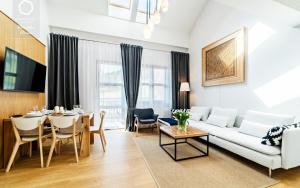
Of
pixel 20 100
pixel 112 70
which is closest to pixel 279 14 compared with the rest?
pixel 112 70

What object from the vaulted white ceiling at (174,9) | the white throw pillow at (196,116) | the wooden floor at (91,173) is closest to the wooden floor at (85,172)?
the wooden floor at (91,173)

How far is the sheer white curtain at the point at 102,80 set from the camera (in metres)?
4.41

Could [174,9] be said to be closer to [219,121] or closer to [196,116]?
[196,116]

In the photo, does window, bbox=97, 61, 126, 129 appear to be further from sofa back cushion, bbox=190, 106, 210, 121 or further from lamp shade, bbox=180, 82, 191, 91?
sofa back cushion, bbox=190, 106, 210, 121

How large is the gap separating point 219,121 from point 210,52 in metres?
2.17

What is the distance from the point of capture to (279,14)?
7.98 ft

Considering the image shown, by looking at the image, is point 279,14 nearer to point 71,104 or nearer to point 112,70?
point 112,70

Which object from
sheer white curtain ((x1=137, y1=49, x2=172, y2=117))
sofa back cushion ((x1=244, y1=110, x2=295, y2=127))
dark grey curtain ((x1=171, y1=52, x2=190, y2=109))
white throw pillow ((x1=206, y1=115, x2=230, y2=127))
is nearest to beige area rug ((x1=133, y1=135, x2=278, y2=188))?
white throw pillow ((x1=206, y1=115, x2=230, y2=127))

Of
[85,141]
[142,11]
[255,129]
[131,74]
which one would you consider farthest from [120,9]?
[255,129]

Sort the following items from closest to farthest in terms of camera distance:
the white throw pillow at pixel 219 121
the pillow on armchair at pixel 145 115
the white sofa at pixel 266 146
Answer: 1. the white sofa at pixel 266 146
2. the white throw pillow at pixel 219 121
3. the pillow on armchair at pixel 145 115

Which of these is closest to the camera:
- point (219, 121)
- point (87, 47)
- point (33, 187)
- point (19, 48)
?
point (33, 187)

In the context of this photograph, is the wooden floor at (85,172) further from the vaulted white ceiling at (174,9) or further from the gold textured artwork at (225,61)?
the vaulted white ceiling at (174,9)

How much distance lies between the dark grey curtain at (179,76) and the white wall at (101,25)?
1.77 ft

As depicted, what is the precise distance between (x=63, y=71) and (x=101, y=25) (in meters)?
1.74
